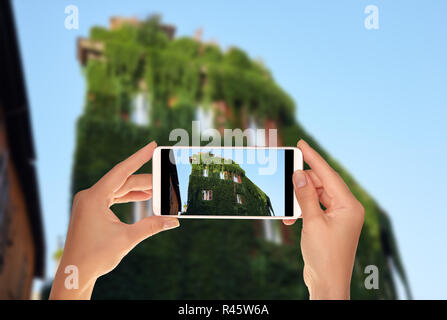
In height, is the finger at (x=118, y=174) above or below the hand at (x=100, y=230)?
above

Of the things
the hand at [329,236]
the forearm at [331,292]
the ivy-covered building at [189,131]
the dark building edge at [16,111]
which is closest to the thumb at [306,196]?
the hand at [329,236]

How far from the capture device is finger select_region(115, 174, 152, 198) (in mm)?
2124

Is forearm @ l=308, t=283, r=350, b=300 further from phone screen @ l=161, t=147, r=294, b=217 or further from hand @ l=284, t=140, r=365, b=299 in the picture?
phone screen @ l=161, t=147, r=294, b=217

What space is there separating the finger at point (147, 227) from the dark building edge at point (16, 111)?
8.30 metres

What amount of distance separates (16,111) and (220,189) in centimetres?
1107

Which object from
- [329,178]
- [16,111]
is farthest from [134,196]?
[16,111]

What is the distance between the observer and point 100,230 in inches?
72.2

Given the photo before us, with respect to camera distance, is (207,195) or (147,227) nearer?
(147,227)

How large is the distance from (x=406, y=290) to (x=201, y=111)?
29.6 ft

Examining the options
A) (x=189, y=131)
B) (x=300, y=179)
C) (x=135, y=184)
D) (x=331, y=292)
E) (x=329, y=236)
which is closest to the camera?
(x=331, y=292)

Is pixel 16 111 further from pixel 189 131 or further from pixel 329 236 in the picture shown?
pixel 329 236

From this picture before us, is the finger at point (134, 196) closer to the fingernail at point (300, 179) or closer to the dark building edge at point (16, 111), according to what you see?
the fingernail at point (300, 179)

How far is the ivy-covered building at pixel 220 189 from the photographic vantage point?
229 cm

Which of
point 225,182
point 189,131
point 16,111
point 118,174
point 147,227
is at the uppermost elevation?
point 16,111
